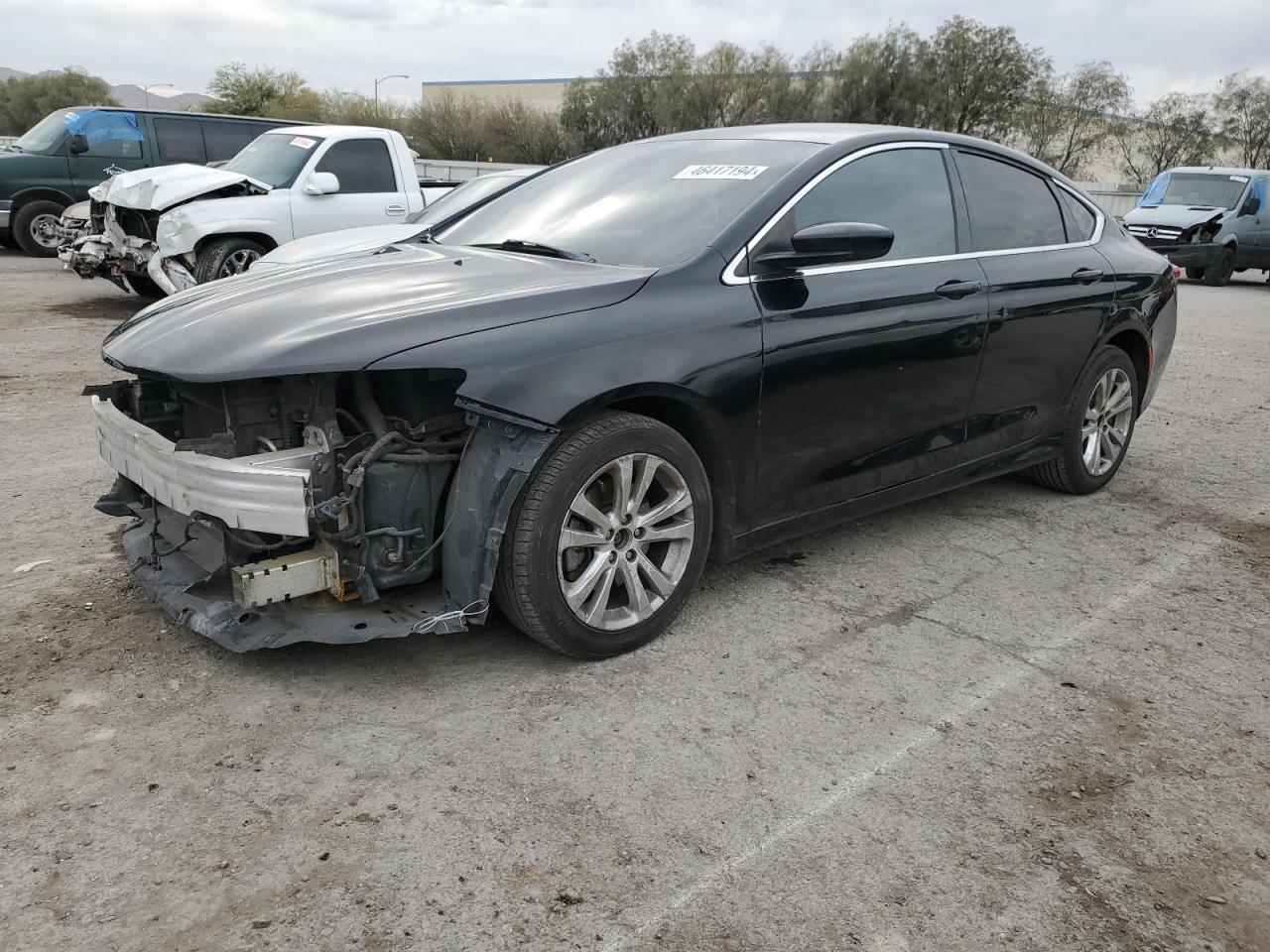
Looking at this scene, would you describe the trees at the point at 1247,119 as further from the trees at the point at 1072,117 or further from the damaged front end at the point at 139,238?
the damaged front end at the point at 139,238

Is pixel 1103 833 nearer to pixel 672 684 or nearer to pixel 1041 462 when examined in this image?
pixel 672 684

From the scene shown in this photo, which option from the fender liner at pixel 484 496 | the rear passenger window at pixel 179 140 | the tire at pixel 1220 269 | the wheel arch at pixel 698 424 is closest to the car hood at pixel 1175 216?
the tire at pixel 1220 269

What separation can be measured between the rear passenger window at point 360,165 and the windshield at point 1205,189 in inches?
568

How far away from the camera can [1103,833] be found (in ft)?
8.67

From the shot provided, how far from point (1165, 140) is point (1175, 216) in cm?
3656

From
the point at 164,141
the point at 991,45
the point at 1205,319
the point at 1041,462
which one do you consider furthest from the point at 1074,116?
the point at 1041,462

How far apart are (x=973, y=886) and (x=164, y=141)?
46.3ft

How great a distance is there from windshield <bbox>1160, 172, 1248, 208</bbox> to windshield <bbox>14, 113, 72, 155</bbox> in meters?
17.6

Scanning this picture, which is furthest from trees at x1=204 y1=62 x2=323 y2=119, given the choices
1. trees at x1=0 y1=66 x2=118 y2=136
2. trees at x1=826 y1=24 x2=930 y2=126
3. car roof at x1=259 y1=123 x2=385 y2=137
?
car roof at x1=259 y1=123 x2=385 y2=137

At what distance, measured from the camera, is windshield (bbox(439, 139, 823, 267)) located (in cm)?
374

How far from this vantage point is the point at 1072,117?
50.8m

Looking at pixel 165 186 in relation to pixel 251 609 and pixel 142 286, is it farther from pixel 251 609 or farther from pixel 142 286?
pixel 251 609

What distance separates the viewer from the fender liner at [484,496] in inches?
120

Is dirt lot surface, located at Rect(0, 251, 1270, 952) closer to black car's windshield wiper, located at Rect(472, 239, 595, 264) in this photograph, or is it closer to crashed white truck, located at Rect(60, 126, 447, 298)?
black car's windshield wiper, located at Rect(472, 239, 595, 264)
